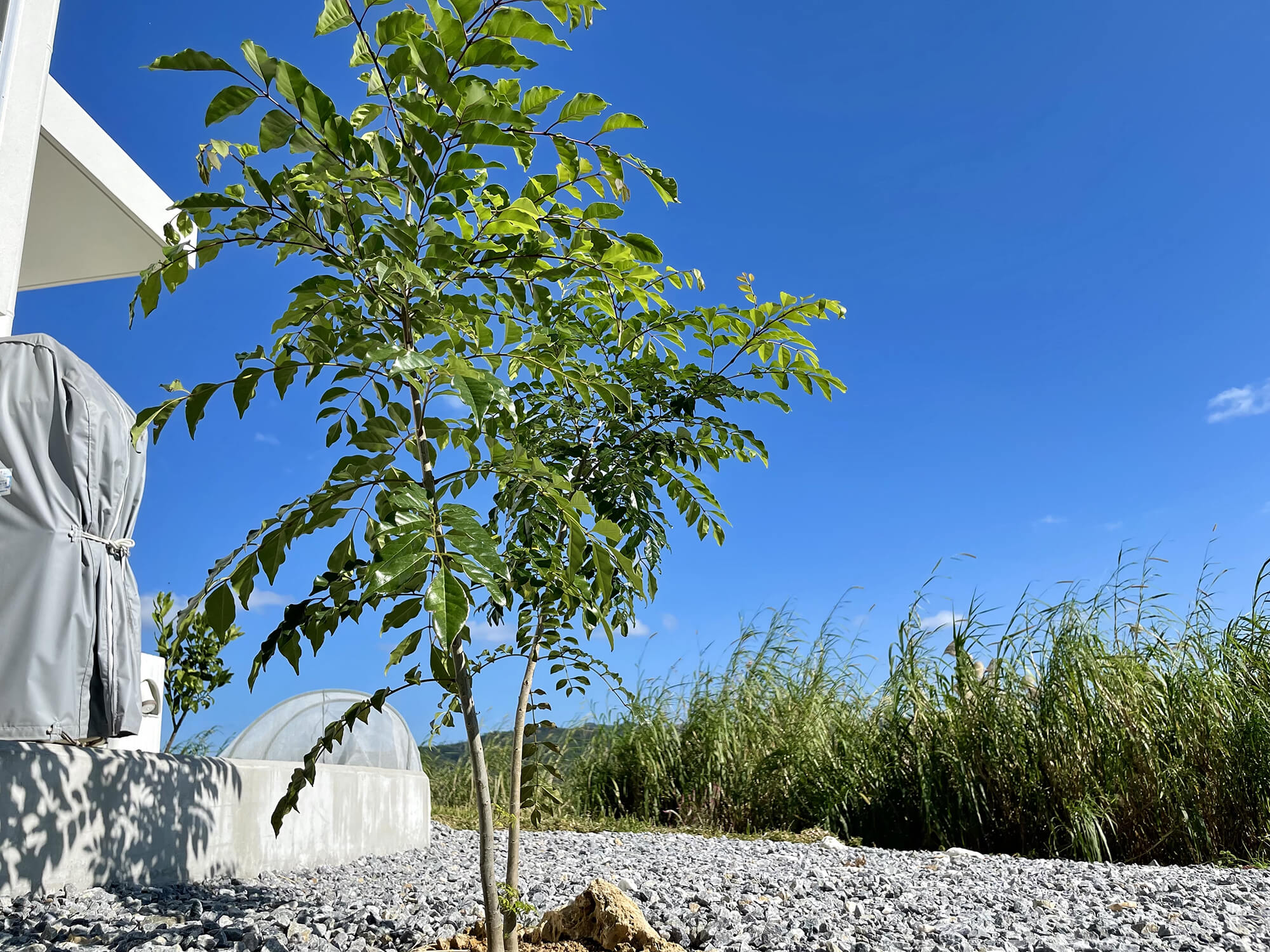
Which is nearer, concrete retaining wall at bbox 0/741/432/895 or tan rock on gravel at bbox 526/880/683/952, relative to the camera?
tan rock on gravel at bbox 526/880/683/952

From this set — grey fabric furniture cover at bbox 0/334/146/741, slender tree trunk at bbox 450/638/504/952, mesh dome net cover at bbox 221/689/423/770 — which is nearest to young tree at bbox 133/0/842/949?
slender tree trunk at bbox 450/638/504/952

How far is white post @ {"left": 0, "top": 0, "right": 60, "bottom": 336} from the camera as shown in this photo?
323cm

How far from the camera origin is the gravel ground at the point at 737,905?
6.21ft

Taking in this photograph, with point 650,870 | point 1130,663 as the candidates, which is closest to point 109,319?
point 650,870

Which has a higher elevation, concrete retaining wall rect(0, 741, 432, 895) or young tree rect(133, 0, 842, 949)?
young tree rect(133, 0, 842, 949)

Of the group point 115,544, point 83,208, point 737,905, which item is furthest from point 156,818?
point 83,208

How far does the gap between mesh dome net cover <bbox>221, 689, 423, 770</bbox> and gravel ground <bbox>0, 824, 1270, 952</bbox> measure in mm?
1201

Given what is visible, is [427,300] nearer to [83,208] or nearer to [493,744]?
[83,208]

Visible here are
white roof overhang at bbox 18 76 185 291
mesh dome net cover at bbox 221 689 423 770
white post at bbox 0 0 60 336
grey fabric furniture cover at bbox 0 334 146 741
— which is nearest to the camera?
grey fabric furniture cover at bbox 0 334 146 741

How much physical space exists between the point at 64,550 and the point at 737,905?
202 cm

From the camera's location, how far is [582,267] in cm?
163

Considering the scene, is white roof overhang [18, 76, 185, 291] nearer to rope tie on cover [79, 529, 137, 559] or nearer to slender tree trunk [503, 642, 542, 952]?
rope tie on cover [79, 529, 137, 559]

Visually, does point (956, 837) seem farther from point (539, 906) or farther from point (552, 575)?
point (552, 575)

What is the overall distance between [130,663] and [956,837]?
157 inches
